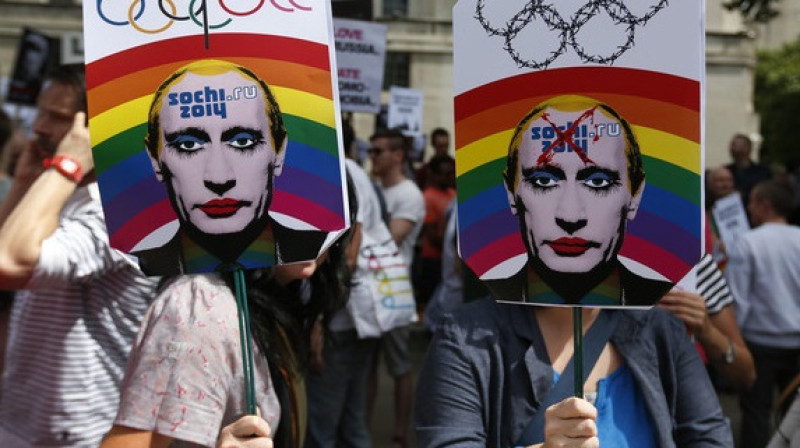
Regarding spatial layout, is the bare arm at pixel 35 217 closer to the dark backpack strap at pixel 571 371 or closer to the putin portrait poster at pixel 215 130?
the putin portrait poster at pixel 215 130

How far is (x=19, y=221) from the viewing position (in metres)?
3.01

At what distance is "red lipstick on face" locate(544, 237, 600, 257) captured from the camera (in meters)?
2.33

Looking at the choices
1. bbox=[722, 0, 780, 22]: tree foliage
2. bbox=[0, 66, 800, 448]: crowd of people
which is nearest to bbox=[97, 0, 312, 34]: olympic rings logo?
bbox=[0, 66, 800, 448]: crowd of people

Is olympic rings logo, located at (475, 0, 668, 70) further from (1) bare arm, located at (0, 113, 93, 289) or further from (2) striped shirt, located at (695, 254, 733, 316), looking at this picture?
(2) striped shirt, located at (695, 254, 733, 316)

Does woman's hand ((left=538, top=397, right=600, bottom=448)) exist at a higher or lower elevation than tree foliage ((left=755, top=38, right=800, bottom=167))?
lower

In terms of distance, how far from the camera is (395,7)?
32.2 m

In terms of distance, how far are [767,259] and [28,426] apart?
178 inches

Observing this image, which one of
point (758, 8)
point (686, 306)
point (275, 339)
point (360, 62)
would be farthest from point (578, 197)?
point (758, 8)

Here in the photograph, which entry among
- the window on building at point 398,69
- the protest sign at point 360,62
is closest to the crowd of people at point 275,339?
the protest sign at point 360,62

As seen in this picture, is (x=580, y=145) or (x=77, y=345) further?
(x=77, y=345)

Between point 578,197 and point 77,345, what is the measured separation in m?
1.48

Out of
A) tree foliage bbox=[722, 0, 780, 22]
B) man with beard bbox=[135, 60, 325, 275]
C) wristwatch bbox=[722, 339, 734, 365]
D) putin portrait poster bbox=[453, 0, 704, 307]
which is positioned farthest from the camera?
tree foliage bbox=[722, 0, 780, 22]

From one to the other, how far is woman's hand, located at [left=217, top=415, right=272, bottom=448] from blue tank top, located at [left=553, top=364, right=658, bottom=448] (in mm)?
619

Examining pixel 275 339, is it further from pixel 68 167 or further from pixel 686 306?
pixel 686 306
